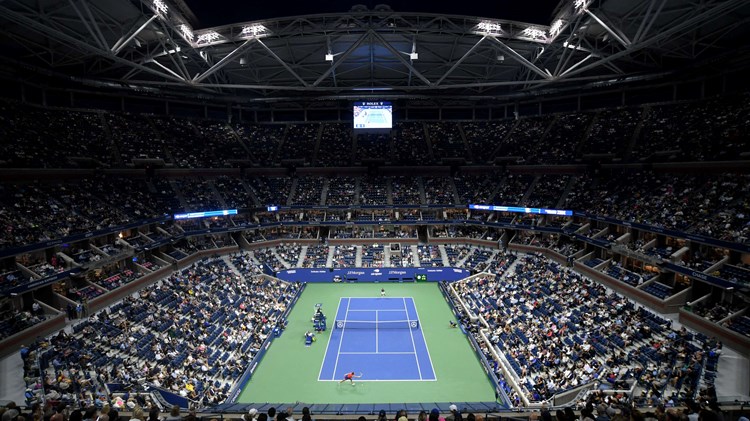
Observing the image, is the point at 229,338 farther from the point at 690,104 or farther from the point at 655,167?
the point at 690,104

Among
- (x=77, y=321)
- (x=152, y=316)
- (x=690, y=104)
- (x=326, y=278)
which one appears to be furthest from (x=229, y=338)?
(x=690, y=104)

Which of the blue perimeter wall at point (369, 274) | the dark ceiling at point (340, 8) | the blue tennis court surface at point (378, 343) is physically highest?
the dark ceiling at point (340, 8)

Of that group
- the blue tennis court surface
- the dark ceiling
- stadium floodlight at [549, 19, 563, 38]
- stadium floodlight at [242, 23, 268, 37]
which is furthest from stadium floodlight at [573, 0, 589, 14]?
the blue tennis court surface

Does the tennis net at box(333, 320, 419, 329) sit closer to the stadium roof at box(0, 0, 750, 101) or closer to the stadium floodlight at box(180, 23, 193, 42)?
the stadium roof at box(0, 0, 750, 101)

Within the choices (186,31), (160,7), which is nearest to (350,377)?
(160,7)

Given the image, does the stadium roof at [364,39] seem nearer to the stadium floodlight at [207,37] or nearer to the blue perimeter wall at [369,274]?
the stadium floodlight at [207,37]

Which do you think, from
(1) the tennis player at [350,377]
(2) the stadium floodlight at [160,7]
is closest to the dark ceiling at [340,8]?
(2) the stadium floodlight at [160,7]
